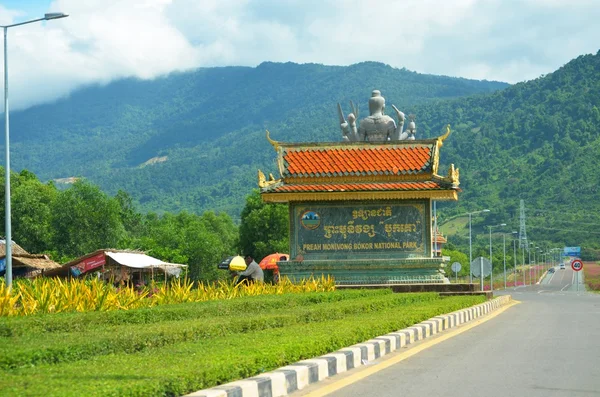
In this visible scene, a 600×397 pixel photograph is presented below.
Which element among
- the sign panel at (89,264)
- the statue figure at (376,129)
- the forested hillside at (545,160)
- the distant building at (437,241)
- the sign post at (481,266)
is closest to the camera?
the sign panel at (89,264)

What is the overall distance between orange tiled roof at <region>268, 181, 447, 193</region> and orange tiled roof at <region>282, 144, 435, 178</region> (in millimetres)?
433

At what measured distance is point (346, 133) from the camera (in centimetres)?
3447

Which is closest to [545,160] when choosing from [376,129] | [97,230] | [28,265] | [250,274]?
[97,230]

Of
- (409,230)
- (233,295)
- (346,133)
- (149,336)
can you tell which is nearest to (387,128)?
(346,133)

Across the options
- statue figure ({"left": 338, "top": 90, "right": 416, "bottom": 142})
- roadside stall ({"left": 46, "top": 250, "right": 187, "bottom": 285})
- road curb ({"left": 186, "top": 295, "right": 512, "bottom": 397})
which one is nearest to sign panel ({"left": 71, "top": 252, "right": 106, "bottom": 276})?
roadside stall ({"left": 46, "top": 250, "right": 187, "bottom": 285})

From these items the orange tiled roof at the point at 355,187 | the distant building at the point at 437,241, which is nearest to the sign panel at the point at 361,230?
the orange tiled roof at the point at 355,187

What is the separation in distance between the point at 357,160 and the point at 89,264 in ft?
34.1

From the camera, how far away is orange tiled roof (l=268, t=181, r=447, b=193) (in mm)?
29609

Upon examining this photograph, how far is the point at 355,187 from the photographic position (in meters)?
29.9

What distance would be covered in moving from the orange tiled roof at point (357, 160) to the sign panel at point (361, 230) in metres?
1.04

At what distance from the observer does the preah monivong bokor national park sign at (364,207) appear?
29.9 m

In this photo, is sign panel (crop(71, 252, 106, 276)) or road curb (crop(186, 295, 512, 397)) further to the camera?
sign panel (crop(71, 252, 106, 276))

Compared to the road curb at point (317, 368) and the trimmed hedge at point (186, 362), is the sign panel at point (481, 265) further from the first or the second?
the trimmed hedge at point (186, 362)

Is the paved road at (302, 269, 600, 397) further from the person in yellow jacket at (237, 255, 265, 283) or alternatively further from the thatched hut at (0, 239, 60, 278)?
the thatched hut at (0, 239, 60, 278)
